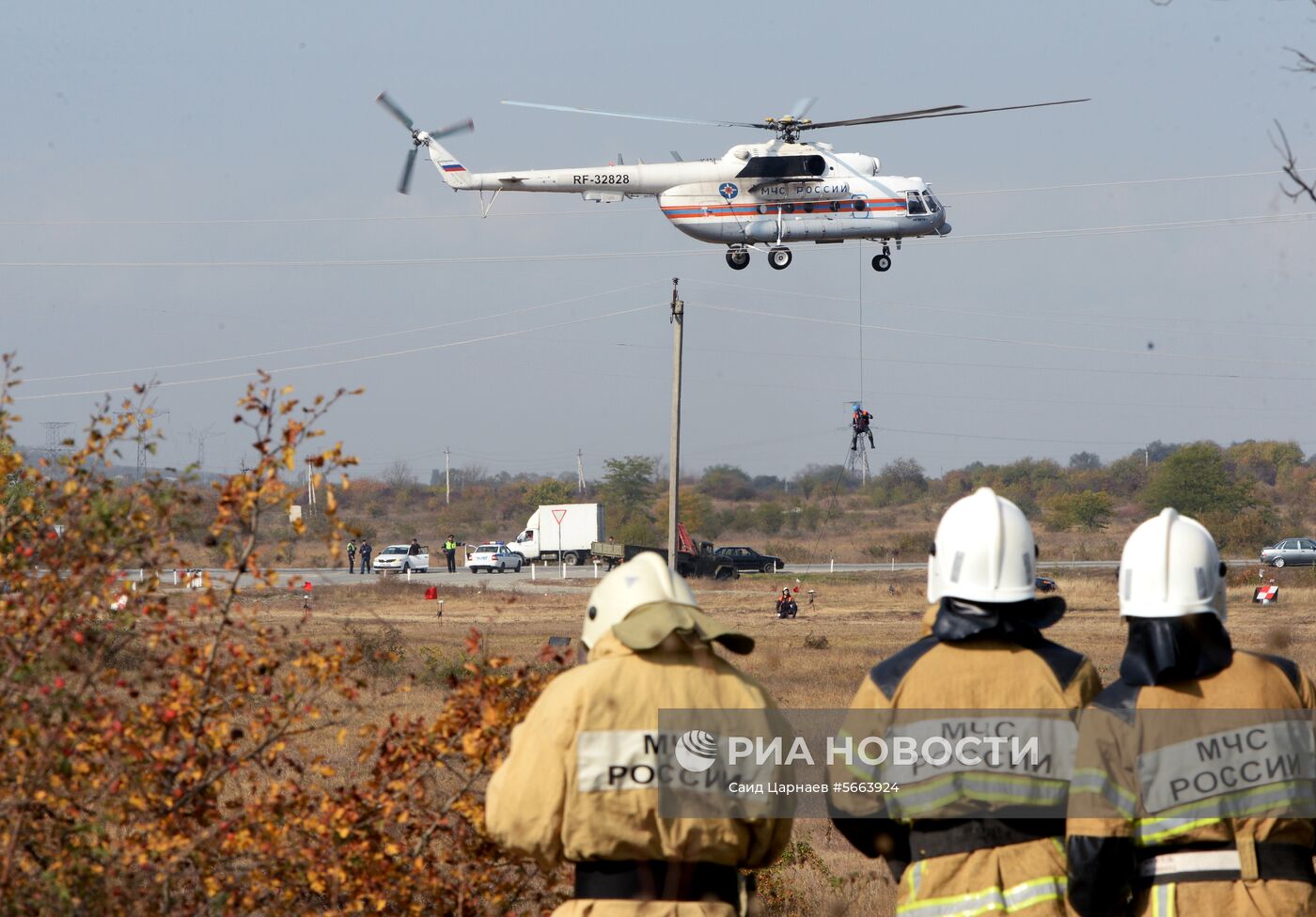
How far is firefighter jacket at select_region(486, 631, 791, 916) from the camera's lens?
3.51 m

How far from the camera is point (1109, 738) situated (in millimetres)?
3748

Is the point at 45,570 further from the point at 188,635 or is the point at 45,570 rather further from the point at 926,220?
the point at 926,220

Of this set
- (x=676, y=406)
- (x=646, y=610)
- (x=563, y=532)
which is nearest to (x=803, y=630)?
(x=676, y=406)

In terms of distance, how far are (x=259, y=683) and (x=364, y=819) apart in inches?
24.8

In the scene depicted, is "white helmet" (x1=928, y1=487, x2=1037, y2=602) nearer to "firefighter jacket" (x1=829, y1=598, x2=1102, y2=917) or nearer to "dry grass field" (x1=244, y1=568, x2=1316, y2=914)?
"firefighter jacket" (x1=829, y1=598, x2=1102, y2=917)

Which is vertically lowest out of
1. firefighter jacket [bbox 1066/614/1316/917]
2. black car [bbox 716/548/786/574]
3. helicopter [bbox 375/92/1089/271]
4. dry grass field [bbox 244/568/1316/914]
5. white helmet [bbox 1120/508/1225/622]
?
dry grass field [bbox 244/568/1316/914]

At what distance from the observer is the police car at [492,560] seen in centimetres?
5659

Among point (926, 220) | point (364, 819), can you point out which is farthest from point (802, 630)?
point (364, 819)

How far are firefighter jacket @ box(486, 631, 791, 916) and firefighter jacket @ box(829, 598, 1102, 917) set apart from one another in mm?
524

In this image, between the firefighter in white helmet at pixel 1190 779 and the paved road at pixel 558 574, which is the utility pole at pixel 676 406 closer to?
the paved road at pixel 558 574

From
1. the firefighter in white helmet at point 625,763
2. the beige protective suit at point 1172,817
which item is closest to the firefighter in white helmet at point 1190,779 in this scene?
the beige protective suit at point 1172,817

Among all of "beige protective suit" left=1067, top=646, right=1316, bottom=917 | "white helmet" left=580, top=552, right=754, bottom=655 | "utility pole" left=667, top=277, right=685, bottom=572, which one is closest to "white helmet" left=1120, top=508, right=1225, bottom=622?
"beige protective suit" left=1067, top=646, right=1316, bottom=917

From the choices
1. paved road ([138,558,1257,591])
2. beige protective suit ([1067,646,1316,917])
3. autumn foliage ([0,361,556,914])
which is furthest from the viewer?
paved road ([138,558,1257,591])

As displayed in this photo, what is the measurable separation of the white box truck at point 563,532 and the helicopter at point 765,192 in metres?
25.7
